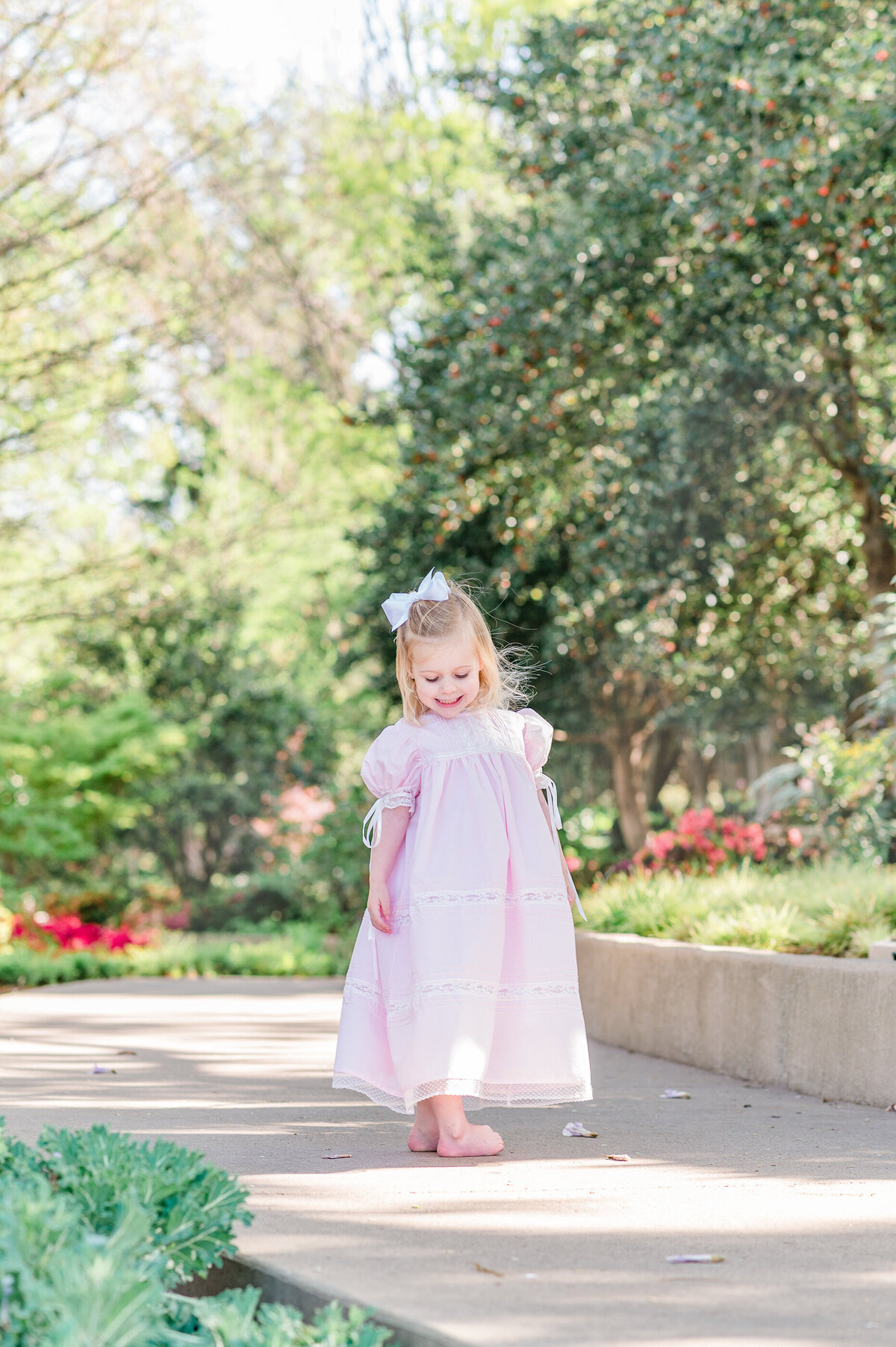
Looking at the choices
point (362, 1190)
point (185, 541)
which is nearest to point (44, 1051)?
point (362, 1190)

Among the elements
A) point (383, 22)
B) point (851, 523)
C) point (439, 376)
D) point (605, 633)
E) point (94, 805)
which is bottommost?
point (94, 805)

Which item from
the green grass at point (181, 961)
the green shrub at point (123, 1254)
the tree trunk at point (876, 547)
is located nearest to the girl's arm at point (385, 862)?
the green shrub at point (123, 1254)

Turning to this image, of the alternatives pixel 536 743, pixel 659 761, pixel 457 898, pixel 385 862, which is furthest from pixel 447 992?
pixel 659 761

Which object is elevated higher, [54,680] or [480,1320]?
Result: [54,680]

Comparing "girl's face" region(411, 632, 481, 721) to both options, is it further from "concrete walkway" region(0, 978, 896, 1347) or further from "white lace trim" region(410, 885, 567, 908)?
"concrete walkway" region(0, 978, 896, 1347)

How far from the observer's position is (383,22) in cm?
1709

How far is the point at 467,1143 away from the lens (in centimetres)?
381

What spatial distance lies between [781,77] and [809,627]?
19.3 feet

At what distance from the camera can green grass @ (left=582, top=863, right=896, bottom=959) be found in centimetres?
563

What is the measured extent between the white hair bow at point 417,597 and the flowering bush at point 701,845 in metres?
5.22

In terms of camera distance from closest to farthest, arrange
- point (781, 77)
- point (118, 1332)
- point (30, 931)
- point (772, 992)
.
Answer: point (118, 1332)
point (772, 992)
point (781, 77)
point (30, 931)

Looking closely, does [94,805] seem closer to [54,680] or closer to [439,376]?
[54,680]

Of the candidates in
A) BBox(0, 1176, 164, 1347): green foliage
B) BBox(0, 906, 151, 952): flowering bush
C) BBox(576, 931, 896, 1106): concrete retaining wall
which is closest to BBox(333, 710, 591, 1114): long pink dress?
BBox(0, 1176, 164, 1347): green foliage

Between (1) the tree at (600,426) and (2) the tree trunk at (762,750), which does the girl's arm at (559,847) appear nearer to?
(1) the tree at (600,426)
